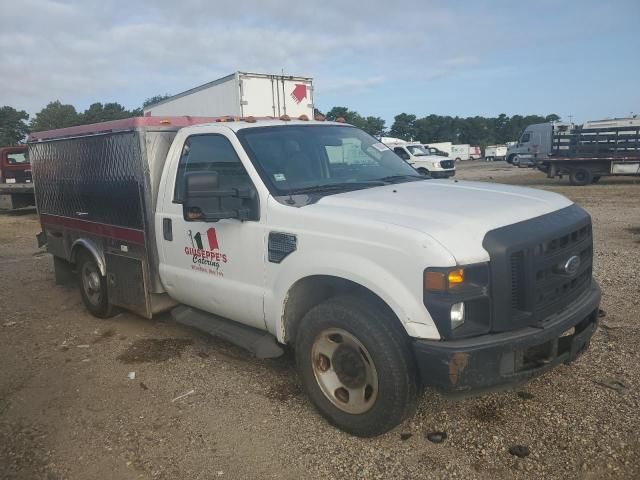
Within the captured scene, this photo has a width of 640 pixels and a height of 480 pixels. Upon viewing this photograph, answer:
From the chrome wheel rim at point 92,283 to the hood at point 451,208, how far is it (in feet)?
10.9

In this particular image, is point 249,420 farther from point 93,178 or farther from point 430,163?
point 430,163

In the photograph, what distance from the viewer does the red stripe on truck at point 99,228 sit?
4781 mm

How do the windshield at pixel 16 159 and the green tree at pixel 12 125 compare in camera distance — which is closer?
the windshield at pixel 16 159

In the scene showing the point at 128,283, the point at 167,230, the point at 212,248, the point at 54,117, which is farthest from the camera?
the point at 54,117

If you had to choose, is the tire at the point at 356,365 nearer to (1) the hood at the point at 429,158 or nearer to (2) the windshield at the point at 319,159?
Answer: (2) the windshield at the point at 319,159

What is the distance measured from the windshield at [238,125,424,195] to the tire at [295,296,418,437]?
982 millimetres

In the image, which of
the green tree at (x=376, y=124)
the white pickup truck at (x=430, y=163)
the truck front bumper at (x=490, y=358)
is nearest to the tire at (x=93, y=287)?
the truck front bumper at (x=490, y=358)

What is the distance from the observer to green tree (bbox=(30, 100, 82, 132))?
69.8m

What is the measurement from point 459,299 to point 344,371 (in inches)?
36.5

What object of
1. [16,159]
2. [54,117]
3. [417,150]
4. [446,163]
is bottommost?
[446,163]

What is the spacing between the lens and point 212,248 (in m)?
4.00

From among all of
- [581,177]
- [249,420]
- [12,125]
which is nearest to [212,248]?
[249,420]

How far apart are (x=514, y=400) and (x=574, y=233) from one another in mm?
1205

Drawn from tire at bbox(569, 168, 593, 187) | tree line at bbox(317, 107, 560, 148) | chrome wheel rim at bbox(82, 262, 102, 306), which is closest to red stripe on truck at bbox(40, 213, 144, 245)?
chrome wheel rim at bbox(82, 262, 102, 306)
